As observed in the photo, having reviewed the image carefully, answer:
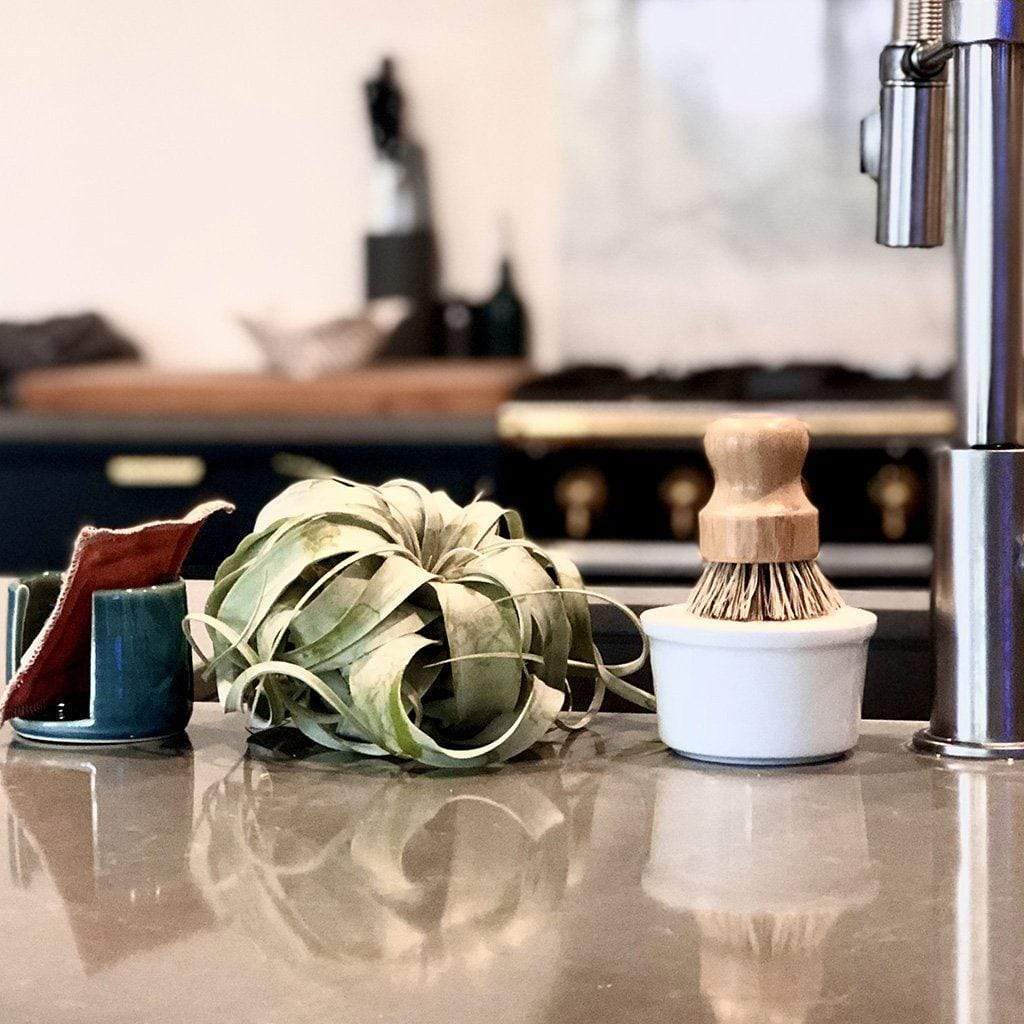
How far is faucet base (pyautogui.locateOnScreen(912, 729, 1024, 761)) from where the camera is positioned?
0.73 metres

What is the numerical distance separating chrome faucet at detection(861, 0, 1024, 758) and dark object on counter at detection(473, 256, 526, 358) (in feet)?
9.15

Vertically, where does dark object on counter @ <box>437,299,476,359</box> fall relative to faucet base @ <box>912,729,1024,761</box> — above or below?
above

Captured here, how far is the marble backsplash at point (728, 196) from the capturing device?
11.2 ft

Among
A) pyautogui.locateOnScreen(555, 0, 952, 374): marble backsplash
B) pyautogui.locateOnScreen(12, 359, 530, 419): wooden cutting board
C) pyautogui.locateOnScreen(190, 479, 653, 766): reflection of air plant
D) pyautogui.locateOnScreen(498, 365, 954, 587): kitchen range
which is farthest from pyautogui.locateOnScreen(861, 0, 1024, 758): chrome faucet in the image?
pyautogui.locateOnScreen(555, 0, 952, 374): marble backsplash

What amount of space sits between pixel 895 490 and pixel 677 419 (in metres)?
0.38

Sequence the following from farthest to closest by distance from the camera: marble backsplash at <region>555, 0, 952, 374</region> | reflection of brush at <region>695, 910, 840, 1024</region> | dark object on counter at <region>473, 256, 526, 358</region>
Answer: dark object on counter at <region>473, 256, 526, 358</region>, marble backsplash at <region>555, 0, 952, 374</region>, reflection of brush at <region>695, 910, 840, 1024</region>

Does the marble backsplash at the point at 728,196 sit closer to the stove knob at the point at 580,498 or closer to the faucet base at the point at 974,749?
the stove knob at the point at 580,498

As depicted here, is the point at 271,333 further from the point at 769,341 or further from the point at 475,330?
the point at 769,341

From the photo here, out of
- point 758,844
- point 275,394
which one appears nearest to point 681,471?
point 275,394

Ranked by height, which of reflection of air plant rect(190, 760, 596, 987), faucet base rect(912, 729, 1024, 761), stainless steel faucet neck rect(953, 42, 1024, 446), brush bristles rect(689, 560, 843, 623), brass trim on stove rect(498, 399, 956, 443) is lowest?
brass trim on stove rect(498, 399, 956, 443)

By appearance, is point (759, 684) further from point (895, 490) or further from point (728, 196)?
point (728, 196)

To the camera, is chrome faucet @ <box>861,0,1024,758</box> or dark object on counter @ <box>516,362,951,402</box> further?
dark object on counter @ <box>516,362,951,402</box>

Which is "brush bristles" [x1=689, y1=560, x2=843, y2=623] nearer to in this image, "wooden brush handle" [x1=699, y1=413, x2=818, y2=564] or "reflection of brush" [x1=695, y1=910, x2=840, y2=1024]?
"wooden brush handle" [x1=699, y1=413, x2=818, y2=564]

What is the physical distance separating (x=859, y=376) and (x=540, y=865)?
2.62 meters
